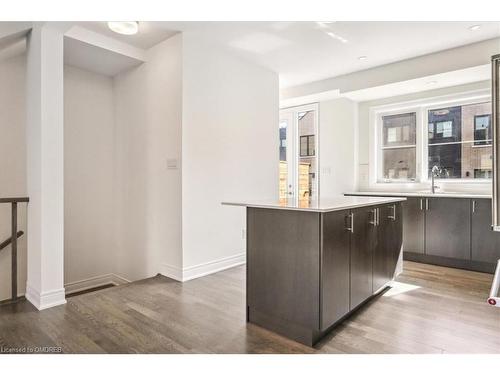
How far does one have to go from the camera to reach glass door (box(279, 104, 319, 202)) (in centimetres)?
550

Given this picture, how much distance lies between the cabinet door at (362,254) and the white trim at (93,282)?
290 cm

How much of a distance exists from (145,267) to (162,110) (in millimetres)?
1842

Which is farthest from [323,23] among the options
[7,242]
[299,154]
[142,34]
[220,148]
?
[7,242]

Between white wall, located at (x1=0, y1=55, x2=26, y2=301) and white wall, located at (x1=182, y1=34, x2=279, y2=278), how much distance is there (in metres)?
1.93

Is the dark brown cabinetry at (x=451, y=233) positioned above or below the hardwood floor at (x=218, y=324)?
above

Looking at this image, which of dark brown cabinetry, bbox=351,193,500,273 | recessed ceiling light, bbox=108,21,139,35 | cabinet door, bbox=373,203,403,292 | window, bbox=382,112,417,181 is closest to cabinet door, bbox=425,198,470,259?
dark brown cabinetry, bbox=351,193,500,273

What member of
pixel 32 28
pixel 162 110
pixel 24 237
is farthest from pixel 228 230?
pixel 32 28

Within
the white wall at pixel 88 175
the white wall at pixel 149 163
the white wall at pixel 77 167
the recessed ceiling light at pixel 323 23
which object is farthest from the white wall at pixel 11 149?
the recessed ceiling light at pixel 323 23

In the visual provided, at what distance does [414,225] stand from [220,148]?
2.67 m

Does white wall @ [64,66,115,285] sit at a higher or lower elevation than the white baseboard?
higher

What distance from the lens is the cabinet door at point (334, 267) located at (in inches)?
77.7

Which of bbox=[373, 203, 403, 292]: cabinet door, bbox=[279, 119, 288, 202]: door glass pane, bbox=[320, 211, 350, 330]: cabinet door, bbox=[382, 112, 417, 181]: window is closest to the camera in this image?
bbox=[320, 211, 350, 330]: cabinet door

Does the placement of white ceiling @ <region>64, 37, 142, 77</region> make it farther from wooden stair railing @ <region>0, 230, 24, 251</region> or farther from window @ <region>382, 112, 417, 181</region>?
window @ <region>382, 112, 417, 181</region>

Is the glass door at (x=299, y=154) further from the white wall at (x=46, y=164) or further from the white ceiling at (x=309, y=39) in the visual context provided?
the white wall at (x=46, y=164)
